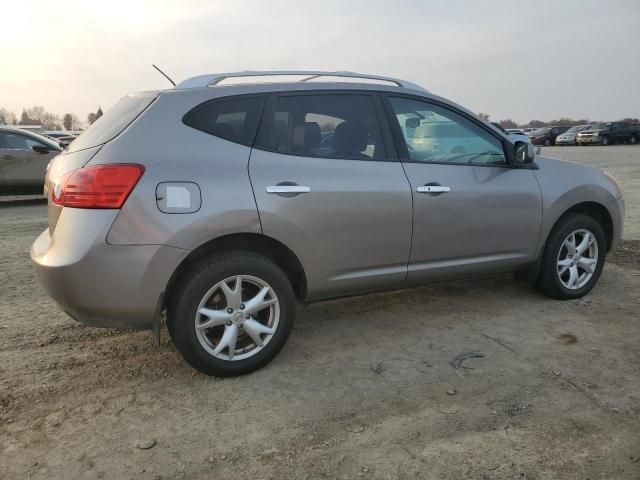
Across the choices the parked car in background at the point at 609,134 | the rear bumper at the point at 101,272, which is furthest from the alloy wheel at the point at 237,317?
the parked car in background at the point at 609,134

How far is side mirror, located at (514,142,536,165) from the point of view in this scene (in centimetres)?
396

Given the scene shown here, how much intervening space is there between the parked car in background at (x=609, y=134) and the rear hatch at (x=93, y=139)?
1446 inches

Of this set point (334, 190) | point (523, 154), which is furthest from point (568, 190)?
point (334, 190)

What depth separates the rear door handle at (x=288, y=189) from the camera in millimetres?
3045

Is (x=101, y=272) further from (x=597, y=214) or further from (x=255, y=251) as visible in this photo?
(x=597, y=214)

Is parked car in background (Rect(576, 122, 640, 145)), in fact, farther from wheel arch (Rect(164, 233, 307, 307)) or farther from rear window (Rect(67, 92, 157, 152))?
rear window (Rect(67, 92, 157, 152))

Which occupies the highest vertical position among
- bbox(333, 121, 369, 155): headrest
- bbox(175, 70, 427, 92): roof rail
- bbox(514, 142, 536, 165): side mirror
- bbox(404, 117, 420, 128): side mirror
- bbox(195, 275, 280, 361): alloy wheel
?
bbox(175, 70, 427, 92): roof rail

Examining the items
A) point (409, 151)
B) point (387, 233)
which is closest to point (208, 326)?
point (387, 233)

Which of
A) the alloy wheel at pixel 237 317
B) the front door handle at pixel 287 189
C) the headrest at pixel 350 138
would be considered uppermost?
the headrest at pixel 350 138

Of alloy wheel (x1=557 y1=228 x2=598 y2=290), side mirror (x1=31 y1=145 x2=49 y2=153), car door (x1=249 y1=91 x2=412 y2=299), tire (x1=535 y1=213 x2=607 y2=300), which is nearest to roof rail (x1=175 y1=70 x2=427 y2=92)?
car door (x1=249 y1=91 x2=412 y2=299)

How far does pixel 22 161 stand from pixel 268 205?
890cm

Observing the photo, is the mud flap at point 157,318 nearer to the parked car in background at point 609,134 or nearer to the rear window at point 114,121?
the rear window at point 114,121

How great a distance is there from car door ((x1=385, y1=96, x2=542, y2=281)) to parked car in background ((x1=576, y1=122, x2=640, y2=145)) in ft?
114

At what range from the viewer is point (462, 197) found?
3.71 m
